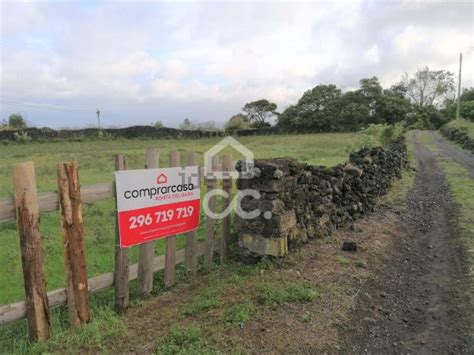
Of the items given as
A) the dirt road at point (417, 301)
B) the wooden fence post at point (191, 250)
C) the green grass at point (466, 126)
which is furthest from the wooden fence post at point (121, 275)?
the green grass at point (466, 126)

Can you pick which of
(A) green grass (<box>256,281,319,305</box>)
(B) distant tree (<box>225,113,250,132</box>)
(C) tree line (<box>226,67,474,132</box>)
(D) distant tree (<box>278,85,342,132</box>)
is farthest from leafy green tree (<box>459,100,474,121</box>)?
(A) green grass (<box>256,281,319,305</box>)

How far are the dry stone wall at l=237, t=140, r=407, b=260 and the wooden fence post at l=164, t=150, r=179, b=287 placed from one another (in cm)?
98

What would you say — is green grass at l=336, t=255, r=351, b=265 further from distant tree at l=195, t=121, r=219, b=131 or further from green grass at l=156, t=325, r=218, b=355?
distant tree at l=195, t=121, r=219, b=131

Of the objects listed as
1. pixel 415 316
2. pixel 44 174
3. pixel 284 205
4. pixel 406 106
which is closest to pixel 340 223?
pixel 284 205

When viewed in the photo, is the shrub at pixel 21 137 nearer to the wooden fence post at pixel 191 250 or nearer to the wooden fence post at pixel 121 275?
the wooden fence post at pixel 191 250

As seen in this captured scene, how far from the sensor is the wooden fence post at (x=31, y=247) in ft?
10.2

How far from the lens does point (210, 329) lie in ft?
11.3

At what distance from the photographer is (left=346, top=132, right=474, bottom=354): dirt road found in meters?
3.64

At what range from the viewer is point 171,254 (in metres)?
4.42

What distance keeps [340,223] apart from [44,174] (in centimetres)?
926

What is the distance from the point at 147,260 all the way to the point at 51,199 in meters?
1.22

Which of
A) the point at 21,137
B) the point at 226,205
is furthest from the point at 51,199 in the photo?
the point at 21,137

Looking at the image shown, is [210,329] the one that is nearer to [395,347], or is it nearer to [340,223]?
[395,347]

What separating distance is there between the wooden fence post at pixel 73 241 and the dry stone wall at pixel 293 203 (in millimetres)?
2120
